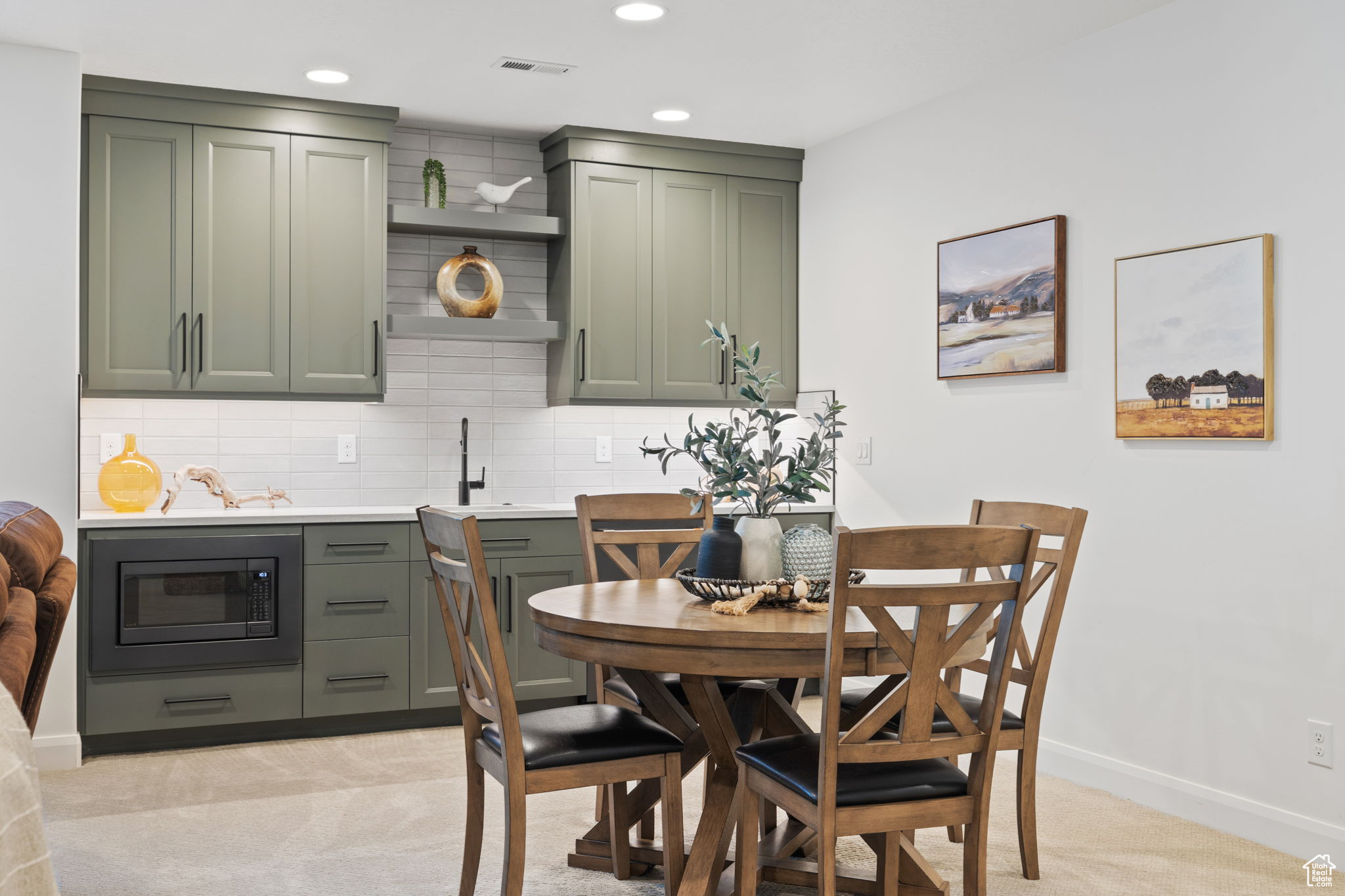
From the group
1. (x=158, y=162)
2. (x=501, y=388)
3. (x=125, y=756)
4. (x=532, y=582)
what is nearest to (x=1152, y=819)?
(x=532, y=582)

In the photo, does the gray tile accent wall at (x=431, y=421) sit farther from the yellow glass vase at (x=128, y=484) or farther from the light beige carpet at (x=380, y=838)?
the light beige carpet at (x=380, y=838)

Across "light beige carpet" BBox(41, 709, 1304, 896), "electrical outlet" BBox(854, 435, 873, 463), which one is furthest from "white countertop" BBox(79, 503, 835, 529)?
"light beige carpet" BBox(41, 709, 1304, 896)

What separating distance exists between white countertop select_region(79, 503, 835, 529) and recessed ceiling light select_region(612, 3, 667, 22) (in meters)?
1.67

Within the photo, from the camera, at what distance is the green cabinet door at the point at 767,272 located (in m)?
5.24

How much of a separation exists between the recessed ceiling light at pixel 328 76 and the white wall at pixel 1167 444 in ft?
7.23

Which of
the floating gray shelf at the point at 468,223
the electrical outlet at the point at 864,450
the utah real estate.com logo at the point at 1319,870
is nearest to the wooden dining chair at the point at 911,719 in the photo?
the utah real estate.com logo at the point at 1319,870

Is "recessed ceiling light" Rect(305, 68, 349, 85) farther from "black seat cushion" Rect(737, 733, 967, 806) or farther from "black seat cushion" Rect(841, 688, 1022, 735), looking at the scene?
"black seat cushion" Rect(737, 733, 967, 806)

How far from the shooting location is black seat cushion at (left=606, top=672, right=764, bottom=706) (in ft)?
9.68

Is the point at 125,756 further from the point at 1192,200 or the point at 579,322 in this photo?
the point at 1192,200

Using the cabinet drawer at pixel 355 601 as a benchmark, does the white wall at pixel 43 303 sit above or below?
above

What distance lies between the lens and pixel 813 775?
7.13 ft

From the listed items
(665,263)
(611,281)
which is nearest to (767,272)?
(665,263)

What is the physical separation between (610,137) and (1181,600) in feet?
9.72

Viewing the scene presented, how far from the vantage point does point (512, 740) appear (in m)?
2.33
